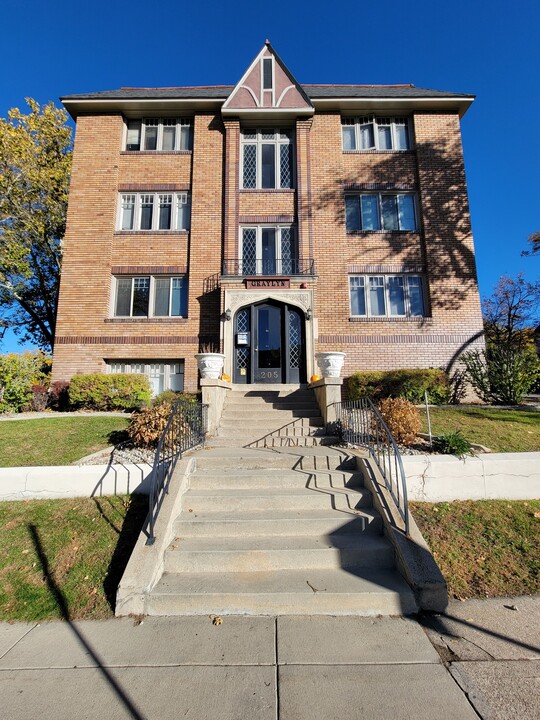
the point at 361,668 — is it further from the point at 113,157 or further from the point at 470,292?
the point at 113,157

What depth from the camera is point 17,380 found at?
34.8 ft

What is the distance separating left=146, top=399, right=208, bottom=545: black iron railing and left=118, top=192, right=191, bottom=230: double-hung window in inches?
387

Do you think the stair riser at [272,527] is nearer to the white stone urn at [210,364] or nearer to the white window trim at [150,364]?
the white stone urn at [210,364]

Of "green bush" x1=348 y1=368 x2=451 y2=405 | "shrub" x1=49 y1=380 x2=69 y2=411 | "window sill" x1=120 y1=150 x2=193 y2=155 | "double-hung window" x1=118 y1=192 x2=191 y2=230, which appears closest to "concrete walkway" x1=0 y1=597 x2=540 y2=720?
"green bush" x1=348 y1=368 x2=451 y2=405

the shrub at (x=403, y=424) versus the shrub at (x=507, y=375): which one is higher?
the shrub at (x=507, y=375)

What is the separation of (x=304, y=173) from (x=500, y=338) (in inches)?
845

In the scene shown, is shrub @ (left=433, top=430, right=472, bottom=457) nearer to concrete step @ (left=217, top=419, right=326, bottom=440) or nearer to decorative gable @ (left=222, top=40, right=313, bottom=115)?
concrete step @ (left=217, top=419, right=326, bottom=440)

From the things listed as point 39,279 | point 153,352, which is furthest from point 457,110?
point 39,279

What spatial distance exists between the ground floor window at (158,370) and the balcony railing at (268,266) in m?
4.03

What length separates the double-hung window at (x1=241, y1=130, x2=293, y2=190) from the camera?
1419 centimetres

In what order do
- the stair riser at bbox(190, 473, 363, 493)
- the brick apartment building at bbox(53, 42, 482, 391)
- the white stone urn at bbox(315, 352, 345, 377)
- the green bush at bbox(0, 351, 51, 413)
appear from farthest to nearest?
the brick apartment building at bbox(53, 42, 482, 391), the green bush at bbox(0, 351, 51, 413), the white stone urn at bbox(315, 352, 345, 377), the stair riser at bbox(190, 473, 363, 493)

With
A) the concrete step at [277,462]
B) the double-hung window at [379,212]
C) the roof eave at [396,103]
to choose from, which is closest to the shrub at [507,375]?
the double-hung window at [379,212]

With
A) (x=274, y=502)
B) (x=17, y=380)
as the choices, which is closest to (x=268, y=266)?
(x=17, y=380)

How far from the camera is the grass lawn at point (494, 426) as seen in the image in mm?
6242
